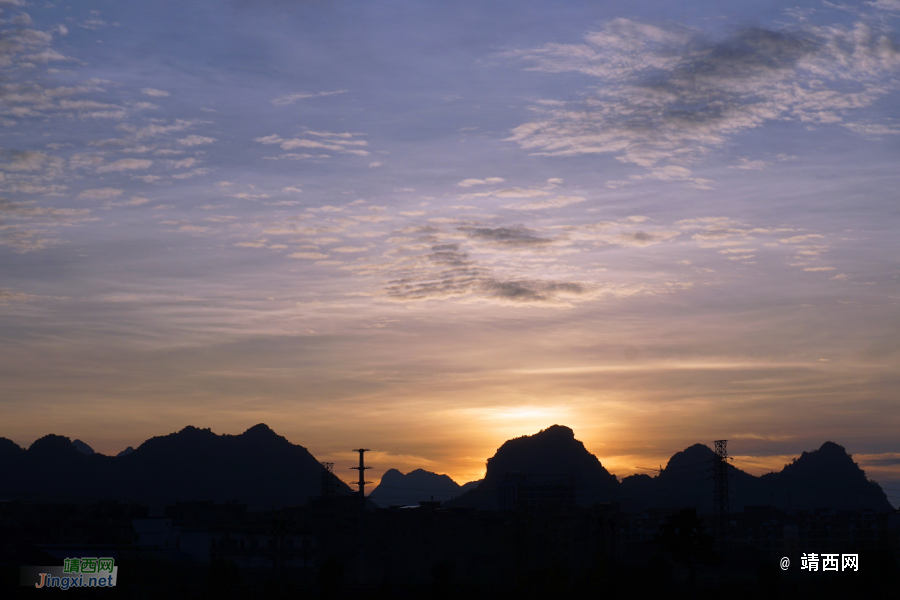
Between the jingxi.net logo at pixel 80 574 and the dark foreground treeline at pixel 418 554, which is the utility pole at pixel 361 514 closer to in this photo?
the dark foreground treeline at pixel 418 554

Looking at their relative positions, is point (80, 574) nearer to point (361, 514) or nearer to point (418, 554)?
point (361, 514)

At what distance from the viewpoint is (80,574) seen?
81875 millimetres

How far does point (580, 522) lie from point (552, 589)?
113960 millimetres

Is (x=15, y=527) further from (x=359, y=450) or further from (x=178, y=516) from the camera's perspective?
(x=359, y=450)

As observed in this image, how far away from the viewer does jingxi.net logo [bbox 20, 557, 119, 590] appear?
80.8m

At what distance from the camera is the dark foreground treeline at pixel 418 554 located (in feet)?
292

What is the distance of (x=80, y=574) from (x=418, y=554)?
95650 millimetres

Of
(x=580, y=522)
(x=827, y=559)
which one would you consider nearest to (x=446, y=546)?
(x=580, y=522)

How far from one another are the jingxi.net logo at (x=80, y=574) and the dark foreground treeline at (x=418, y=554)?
8.51ft

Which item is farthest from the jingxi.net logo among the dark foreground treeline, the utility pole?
the utility pole

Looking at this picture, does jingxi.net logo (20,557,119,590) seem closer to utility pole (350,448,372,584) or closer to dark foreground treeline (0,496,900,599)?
dark foreground treeline (0,496,900,599)

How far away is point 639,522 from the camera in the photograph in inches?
7825

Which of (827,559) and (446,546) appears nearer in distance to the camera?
(827,559)

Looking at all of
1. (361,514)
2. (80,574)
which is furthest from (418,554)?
(80,574)
